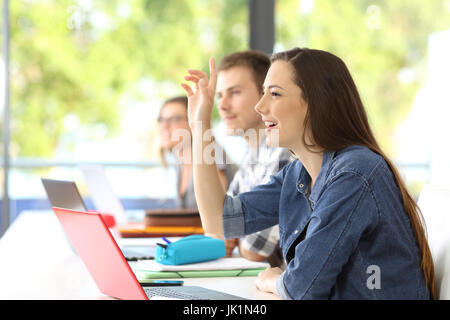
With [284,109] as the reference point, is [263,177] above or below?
below

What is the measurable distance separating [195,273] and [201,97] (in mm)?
485

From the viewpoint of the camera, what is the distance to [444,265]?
124 cm

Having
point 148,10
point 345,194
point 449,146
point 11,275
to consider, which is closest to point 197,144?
point 345,194

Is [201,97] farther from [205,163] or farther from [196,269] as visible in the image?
[196,269]

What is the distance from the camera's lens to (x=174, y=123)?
3.06 m

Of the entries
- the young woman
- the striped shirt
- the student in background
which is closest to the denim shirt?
the young woman

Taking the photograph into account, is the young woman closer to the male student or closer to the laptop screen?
the laptop screen

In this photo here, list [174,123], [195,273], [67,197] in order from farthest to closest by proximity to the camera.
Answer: [174,123], [67,197], [195,273]

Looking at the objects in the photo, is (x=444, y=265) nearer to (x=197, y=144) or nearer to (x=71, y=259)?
(x=197, y=144)

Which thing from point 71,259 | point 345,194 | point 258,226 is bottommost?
point 71,259

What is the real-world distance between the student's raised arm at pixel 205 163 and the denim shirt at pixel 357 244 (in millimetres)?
391

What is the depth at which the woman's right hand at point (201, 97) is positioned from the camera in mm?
1547

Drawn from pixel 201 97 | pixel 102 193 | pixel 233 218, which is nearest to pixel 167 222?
pixel 102 193

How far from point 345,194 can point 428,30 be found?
13.1 feet
